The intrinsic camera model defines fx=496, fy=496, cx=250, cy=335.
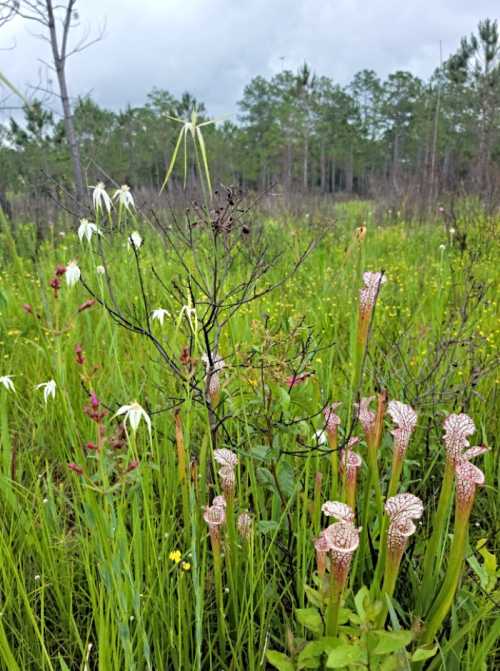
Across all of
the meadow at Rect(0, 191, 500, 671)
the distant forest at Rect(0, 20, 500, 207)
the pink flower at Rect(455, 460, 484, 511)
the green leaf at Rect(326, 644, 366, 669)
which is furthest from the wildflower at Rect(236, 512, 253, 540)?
the distant forest at Rect(0, 20, 500, 207)

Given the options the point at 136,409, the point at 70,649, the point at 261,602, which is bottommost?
the point at 70,649

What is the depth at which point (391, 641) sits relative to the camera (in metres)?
0.71

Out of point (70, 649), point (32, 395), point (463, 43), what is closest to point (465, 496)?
point (70, 649)

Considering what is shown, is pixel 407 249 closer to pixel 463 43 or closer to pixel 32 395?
pixel 32 395

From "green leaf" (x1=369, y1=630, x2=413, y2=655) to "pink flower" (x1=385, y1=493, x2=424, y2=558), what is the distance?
114 millimetres

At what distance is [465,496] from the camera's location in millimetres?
721

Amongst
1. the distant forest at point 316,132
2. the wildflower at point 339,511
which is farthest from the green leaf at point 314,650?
the distant forest at point 316,132

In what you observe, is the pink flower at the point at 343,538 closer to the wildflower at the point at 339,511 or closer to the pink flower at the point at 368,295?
the wildflower at the point at 339,511

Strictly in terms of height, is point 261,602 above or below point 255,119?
below

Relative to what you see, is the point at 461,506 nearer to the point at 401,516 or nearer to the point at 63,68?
the point at 401,516

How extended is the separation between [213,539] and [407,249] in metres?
4.77

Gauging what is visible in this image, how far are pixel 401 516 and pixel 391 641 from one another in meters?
0.18

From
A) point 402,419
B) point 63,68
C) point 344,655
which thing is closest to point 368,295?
point 402,419

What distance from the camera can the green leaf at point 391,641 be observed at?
0.69 metres
